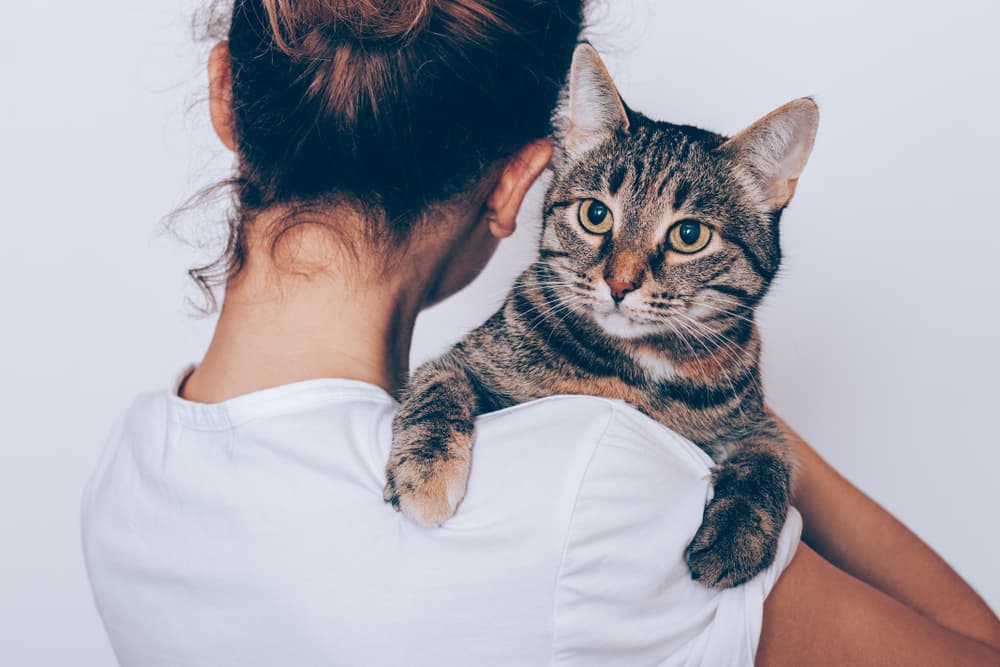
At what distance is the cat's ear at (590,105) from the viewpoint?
45.4 inches

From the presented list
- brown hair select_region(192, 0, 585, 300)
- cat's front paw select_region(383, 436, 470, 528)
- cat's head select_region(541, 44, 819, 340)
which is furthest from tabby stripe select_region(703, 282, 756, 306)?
cat's front paw select_region(383, 436, 470, 528)

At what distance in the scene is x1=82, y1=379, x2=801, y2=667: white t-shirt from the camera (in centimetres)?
85

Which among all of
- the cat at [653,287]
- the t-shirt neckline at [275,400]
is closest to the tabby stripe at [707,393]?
the cat at [653,287]

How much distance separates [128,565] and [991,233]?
1757 mm

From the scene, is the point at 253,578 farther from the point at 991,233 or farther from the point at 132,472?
the point at 991,233

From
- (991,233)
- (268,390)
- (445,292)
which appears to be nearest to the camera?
(268,390)

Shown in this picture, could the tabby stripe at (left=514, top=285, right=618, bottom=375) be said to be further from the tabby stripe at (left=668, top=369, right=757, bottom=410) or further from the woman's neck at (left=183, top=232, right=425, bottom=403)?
the woman's neck at (left=183, top=232, right=425, bottom=403)

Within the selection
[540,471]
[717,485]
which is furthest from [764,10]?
[540,471]

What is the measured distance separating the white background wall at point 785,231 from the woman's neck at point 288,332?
30.2 inches

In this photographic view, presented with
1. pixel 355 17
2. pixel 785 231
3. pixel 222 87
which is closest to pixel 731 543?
pixel 355 17

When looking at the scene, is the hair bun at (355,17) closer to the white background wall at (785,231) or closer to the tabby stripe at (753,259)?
the tabby stripe at (753,259)

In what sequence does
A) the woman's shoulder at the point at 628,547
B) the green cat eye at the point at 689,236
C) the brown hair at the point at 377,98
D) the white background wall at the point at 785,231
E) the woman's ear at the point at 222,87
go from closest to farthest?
1. the woman's shoulder at the point at 628,547
2. the brown hair at the point at 377,98
3. the woman's ear at the point at 222,87
4. the green cat eye at the point at 689,236
5. the white background wall at the point at 785,231

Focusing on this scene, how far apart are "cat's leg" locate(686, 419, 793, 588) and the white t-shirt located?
0.02 meters

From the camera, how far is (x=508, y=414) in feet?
3.25
